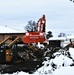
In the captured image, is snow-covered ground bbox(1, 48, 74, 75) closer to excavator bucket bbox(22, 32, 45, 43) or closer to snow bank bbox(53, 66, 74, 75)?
snow bank bbox(53, 66, 74, 75)

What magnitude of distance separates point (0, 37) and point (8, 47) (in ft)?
144

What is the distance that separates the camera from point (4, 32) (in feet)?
197

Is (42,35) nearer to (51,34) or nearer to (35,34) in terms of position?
(35,34)

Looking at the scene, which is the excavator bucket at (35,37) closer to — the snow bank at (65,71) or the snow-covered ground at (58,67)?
the snow-covered ground at (58,67)

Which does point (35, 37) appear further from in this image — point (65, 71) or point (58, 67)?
point (65, 71)

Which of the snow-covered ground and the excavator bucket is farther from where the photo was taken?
the excavator bucket

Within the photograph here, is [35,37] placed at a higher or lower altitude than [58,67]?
lower

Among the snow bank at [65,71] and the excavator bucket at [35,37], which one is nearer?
the snow bank at [65,71]

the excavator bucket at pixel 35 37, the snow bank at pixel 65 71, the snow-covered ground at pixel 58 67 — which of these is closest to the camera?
the snow bank at pixel 65 71

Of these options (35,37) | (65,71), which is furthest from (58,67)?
(35,37)

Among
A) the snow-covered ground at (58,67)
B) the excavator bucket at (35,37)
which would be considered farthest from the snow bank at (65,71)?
the excavator bucket at (35,37)

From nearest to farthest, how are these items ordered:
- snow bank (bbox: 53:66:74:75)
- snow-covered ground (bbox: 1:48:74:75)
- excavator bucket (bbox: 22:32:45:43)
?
snow bank (bbox: 53:66:74:75), snow-covered ground (bbox: 1:48:74:75), excavator bucket (bbox: 22:32:45:43)

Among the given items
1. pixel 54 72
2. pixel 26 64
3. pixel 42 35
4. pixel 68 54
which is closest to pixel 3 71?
pixel 26 64

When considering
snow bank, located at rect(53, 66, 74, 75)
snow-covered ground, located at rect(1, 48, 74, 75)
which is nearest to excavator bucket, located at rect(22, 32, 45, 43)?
snow-covered ground, located at rect(1, 48, 74, 75)
